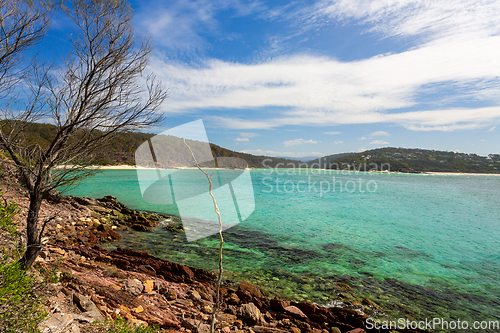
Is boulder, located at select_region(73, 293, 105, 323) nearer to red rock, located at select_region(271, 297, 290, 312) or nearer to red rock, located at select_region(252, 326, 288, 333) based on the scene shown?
red rock, located at select_region(252, 326, 288, 333)

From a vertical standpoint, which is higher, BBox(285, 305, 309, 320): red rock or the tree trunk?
the tree trunk

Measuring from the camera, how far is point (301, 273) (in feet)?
28.2

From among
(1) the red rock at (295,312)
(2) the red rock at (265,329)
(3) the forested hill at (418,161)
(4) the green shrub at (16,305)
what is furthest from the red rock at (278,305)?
(3) the forested hill at (418,161)

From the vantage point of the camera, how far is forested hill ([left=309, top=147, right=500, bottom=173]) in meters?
128

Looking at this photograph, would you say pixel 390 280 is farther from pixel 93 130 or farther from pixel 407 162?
pixel 407 162

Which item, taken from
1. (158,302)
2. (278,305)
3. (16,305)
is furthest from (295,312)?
(16,305)

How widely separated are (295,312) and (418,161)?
16179cm

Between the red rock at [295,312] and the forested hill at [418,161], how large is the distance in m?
145

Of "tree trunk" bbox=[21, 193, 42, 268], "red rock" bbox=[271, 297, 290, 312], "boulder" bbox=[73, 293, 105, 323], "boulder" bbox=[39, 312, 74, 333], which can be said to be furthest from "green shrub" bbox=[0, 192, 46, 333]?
"red rock" bbox=[271, 297, 290, 312]

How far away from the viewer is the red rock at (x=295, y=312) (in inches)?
215

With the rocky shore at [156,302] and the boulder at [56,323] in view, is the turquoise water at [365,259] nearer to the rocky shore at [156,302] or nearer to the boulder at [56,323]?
the rocky shore at [156,302]

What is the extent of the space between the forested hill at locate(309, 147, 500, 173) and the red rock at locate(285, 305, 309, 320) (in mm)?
145021

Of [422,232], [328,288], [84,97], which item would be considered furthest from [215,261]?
[422,232]

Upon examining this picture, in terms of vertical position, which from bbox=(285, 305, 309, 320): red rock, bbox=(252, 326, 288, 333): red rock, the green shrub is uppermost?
the green shrub
